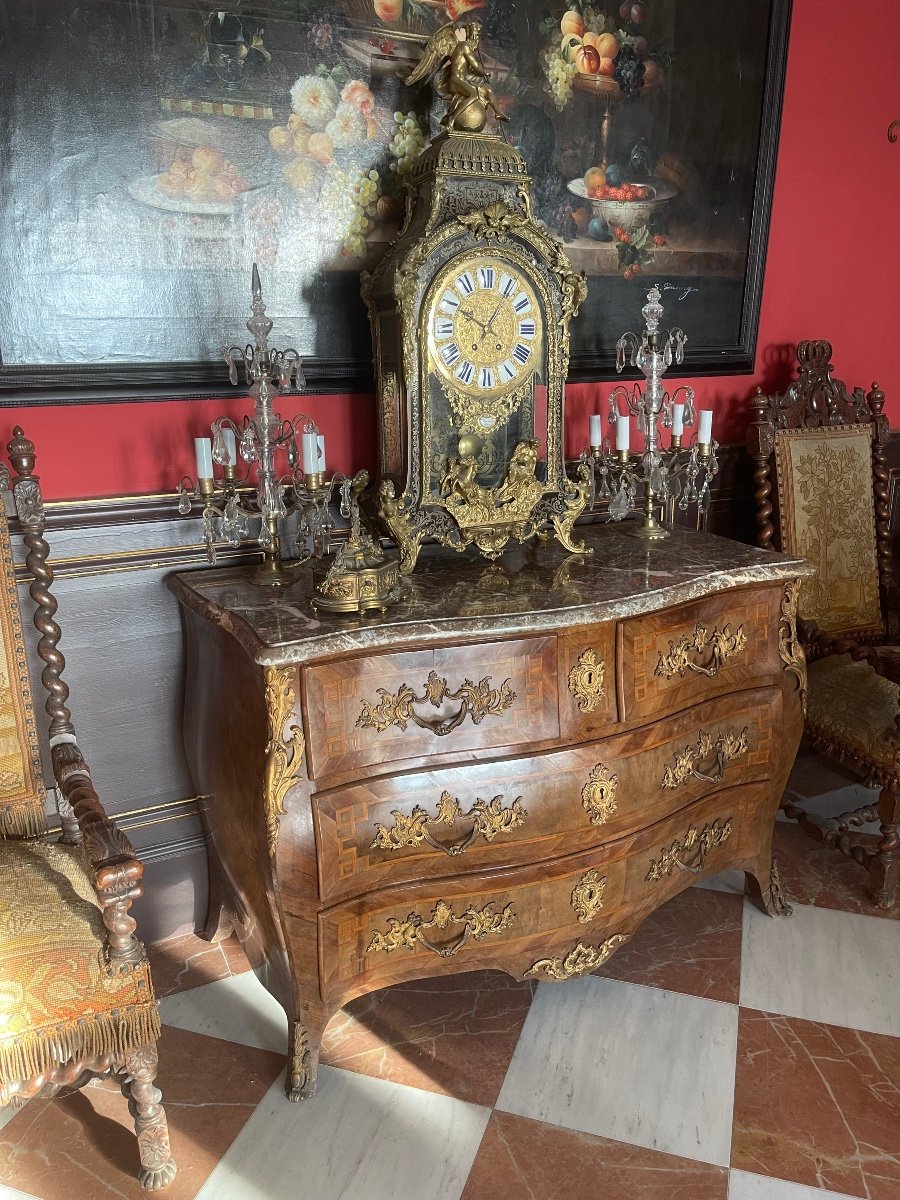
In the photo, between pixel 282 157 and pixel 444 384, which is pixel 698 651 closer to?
pixel 444 384

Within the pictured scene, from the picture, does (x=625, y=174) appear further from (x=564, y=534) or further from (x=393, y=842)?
(x=393, y=842)

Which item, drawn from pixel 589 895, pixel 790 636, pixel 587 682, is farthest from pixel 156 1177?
pixel 790 636

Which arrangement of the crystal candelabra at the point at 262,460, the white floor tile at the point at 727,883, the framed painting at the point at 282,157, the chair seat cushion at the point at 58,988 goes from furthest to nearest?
the white floor tile at the point at 727,883 < the crystal candelabra at the point at 262,460 < the framed painting at the point at 282,157 < the chair seat cushion at the point at 58,988

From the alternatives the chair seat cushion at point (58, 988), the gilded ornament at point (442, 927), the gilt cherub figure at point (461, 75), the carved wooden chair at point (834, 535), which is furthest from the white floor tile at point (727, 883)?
the gilt cherub figure at point (461, 75)

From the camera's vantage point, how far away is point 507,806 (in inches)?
82.2

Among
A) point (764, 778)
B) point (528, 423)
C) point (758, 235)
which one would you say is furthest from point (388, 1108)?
point (758, 235)

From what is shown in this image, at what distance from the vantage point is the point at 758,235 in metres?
3.16

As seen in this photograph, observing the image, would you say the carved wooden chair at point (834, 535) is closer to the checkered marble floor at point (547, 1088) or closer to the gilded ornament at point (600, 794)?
the checkered marble floor at point (547, 1088)

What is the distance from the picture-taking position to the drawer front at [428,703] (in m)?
1.91

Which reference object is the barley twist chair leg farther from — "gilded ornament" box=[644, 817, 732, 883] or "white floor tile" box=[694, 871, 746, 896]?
"white floor tile" box=[694, 871, 746, 896]

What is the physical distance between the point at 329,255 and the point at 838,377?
2.27 m

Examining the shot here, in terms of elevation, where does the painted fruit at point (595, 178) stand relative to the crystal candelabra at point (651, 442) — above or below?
above

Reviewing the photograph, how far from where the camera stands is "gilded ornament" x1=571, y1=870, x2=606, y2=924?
87.4 inches

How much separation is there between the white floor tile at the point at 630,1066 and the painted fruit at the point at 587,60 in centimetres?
262
